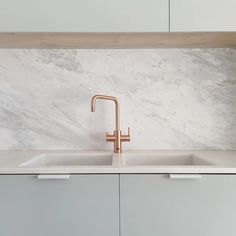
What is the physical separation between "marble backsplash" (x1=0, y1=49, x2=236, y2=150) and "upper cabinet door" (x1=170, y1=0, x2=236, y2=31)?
12.9 inches

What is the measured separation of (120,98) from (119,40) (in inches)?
12.4

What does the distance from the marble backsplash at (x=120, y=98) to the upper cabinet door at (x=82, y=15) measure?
33 cm

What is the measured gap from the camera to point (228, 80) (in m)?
1.47

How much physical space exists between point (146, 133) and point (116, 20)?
0.62 meters

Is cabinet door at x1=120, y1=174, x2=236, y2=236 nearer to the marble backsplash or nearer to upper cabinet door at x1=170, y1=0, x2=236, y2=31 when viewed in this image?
the marble backsplash

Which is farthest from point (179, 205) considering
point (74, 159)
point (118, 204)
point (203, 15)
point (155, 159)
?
point (203, 15)

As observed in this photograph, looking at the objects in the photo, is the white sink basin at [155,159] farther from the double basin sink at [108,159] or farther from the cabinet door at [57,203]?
the cabinet door at [57,203]

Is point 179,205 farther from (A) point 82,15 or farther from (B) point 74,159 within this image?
(A) point 82,15

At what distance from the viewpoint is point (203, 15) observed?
1.14m

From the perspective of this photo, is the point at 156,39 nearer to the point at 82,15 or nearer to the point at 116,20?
the point at 116,20

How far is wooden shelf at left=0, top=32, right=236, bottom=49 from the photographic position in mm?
1215

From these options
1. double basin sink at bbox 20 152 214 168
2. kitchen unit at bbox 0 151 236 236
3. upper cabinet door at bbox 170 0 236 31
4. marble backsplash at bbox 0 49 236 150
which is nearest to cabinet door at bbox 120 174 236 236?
kitchen unit at bbox 0 151 236 236

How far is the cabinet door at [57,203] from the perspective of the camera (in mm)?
952

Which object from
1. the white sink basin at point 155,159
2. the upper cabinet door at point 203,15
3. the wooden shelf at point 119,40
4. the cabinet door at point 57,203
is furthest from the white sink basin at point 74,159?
the upper cabinet door at point 203,15
